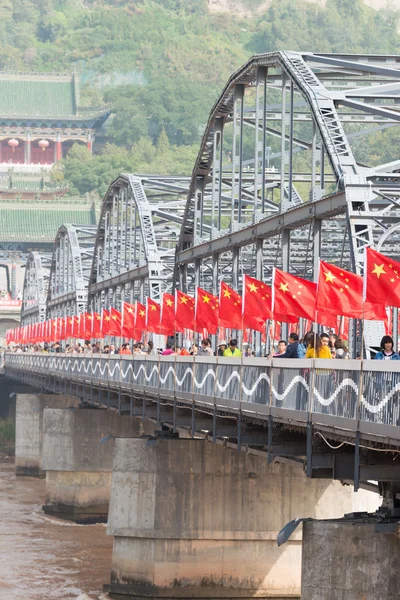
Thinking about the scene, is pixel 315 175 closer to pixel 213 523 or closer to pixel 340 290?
pixel 213 523

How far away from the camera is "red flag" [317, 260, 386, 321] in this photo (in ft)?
94.9

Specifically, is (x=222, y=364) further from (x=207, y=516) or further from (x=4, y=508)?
(x=4, y=508)

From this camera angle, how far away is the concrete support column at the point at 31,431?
80.4m

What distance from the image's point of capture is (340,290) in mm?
29109

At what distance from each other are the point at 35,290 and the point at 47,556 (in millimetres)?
91392

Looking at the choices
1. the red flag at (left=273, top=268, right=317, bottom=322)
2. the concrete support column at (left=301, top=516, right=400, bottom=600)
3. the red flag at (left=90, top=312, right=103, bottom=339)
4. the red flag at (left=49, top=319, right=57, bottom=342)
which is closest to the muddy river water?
the red flag at (left=90, top=312, right=103, bottom=339)

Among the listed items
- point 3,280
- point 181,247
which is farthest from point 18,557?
point 3,280

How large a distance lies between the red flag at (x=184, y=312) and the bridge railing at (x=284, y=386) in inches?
84.1

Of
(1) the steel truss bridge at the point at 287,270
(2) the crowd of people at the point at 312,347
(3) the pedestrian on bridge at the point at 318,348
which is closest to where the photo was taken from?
(1) the steel truss bridge at the point at 287,270

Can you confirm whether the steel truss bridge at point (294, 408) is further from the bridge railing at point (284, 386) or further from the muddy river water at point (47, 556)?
the muddy river water at point (47, 556)

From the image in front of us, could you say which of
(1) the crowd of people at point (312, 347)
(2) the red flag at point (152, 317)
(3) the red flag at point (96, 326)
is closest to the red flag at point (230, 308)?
(1) the crowd of people at point (312, 347)

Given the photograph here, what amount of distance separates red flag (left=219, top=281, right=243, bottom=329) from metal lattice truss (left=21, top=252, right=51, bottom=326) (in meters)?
88.2

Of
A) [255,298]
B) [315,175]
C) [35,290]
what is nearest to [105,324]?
[315,175]

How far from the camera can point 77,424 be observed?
60.9 m
